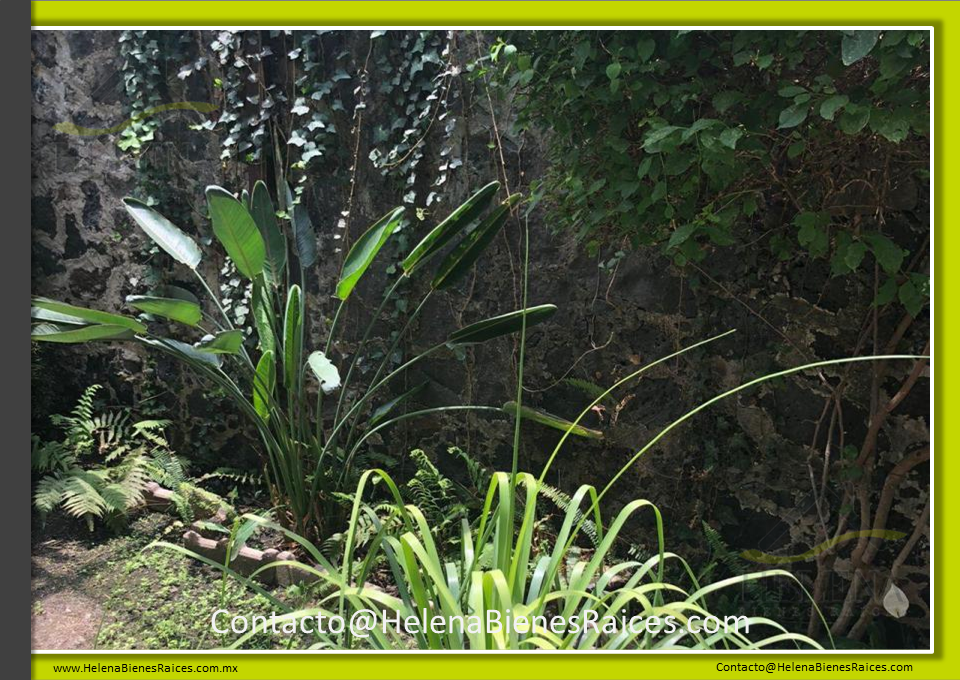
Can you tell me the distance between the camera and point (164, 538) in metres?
2.27

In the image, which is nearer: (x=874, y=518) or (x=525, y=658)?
(x=525, y=658)

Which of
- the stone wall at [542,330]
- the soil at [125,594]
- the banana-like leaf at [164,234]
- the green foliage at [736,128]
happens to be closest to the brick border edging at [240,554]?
the soil at [125,594]

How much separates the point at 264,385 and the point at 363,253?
555 millimetres

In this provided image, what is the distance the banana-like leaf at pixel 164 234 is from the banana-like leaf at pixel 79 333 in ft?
1.17

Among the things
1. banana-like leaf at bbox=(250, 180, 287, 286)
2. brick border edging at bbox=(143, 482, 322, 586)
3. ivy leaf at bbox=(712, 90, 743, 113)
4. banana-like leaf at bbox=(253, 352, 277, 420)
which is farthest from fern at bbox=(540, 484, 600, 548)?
banana-like leaf at bbox=(250, 180, 287, 286)

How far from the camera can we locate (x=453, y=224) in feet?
7.13

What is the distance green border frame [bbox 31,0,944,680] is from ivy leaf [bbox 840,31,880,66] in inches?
1.8

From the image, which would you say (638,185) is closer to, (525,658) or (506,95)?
(506,95)

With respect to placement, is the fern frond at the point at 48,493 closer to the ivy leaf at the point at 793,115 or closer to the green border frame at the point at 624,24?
the green border frame at the point at 624,24

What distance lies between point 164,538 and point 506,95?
6.23 ft

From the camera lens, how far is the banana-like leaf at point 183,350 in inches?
85.4

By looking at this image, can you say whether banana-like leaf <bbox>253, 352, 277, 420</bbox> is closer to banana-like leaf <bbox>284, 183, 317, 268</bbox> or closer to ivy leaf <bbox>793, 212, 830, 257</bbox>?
banana-like leaf <bbox>284, 183, 317, 268</bbox>
